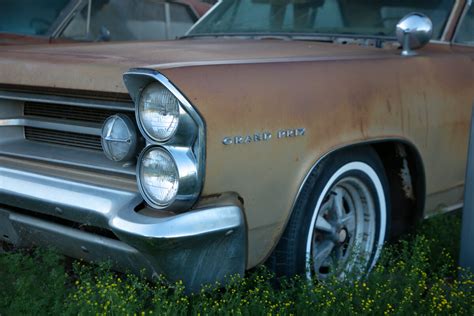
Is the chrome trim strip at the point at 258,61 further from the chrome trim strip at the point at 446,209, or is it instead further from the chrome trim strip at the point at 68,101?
the chrome trim strip at the point at 446,209

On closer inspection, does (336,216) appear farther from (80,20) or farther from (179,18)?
(179,18)

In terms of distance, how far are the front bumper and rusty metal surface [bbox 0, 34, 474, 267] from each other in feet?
0.42

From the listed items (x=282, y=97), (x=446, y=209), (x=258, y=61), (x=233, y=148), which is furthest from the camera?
(x=446, y=209)

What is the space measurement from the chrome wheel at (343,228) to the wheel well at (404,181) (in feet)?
0.95

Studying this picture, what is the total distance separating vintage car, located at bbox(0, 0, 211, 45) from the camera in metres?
6.57

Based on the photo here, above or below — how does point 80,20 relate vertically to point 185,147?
below

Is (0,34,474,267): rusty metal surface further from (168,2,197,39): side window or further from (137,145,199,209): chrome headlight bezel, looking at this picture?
(168,2,197,39): side window

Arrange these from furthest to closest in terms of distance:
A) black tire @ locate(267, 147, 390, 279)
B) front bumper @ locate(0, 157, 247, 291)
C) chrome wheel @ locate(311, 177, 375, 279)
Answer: chrome wheel @ locate(311, 177, 375, 279) < black tire @ locate(267, 147, 390, 279) < front bumper @ locate(0, 157, 247, 291)

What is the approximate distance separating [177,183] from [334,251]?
1.17 metres

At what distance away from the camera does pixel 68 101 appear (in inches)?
116

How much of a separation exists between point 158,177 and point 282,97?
63 cm

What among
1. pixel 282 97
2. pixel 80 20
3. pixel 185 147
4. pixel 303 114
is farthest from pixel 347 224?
pixel 80 20

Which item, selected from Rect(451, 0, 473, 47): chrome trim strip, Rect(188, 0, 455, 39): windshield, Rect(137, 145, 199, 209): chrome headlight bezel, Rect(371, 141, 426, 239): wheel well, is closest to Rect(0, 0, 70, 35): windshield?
Rect(188, 0, 455, 39): windshield

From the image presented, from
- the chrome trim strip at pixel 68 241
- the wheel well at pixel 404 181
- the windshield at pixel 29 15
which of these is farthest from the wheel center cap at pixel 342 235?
the windshield at pixel 29 15
